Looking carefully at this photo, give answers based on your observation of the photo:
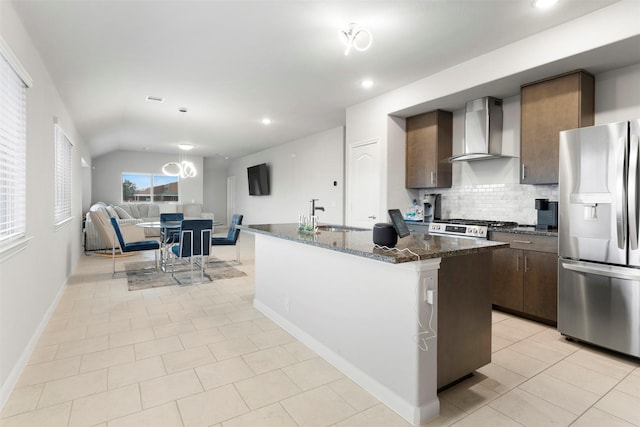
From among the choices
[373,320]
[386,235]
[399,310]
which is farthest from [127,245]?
[399,310]

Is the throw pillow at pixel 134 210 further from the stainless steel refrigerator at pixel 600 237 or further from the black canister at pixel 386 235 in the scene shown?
the stainless steel refrigerator at pixel 600 237

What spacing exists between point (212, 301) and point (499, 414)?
3.07 meters

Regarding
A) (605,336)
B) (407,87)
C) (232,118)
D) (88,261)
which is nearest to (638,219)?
(605,336)

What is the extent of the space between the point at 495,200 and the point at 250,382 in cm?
347

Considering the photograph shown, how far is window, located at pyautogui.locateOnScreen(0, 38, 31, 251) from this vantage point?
2.15m

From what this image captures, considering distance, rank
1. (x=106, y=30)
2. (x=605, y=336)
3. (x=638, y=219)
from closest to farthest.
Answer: (x=638, y=219), (x=605, y=336), (x=106, y=30)

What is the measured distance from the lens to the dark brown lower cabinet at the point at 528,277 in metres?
3.12

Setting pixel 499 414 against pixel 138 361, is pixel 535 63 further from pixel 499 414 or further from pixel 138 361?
pixel 138 361

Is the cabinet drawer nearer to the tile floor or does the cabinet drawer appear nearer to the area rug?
the tile floor

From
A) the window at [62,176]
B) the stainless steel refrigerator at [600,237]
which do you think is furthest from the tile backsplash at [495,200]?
the window at [62,176]

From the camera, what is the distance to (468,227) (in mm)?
3707

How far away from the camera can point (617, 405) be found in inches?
77.7

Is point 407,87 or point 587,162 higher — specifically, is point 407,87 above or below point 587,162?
above

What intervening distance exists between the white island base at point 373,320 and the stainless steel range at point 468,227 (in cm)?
194
